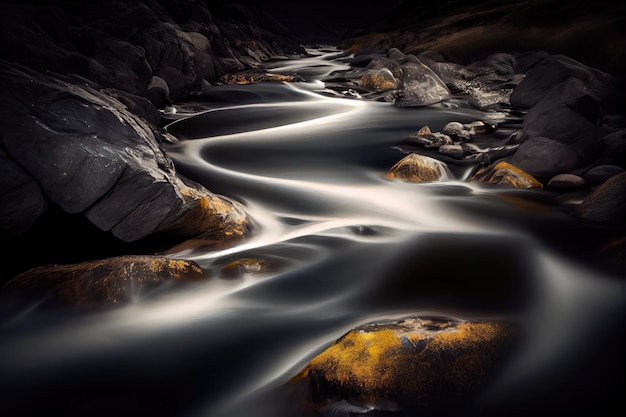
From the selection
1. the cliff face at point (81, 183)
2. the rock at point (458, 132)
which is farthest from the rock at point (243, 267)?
the rock at point (458, 132)

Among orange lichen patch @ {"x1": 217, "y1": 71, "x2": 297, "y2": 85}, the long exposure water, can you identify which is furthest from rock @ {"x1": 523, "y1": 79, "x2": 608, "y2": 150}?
orange lichen patch @ {"x1": 217, "y1": 71, "x2": 297, "y2": 85}

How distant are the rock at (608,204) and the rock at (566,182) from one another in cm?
80

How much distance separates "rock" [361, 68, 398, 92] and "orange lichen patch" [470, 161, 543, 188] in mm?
10777

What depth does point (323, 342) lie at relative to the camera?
3074 millimetres

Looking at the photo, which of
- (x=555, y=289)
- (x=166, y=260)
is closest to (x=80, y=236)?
(x=166, y=260)

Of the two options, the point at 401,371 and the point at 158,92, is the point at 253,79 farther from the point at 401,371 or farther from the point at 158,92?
the point at 401,371

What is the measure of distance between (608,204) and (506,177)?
1733mm

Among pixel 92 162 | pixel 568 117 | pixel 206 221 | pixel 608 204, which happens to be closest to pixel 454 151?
pixel 568 117

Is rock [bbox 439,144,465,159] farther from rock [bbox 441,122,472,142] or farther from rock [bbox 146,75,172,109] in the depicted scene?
rock [bbox 146,75,172,109]

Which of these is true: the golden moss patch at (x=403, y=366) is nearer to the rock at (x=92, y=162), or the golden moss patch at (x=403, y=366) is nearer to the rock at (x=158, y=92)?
the rock at (x=92, y=162)

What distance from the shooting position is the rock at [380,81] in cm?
1689

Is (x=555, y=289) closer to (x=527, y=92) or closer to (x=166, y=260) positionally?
(x=166, y=260)

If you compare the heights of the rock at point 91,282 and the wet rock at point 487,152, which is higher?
the rock at point 91,282

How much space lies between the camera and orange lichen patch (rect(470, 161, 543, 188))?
20.7ft
